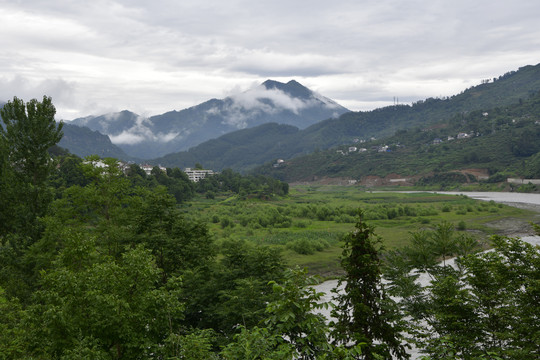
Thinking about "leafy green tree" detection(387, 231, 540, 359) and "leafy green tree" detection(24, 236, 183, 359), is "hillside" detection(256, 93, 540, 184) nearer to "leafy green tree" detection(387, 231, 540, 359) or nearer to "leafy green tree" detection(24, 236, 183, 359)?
"leafy green tree" detection(387, 231, 540, 359)

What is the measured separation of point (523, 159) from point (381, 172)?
5499cm

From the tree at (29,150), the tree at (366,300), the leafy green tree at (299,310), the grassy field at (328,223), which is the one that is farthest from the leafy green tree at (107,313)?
the grassy field at (328,223)

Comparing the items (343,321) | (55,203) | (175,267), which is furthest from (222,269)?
(55,203)

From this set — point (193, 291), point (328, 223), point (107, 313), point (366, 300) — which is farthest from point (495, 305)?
point (328, 223)

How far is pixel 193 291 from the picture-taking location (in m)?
19.5

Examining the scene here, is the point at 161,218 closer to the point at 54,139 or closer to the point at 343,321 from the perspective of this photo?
→ the point at 54,139

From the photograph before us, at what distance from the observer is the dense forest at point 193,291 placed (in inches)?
402

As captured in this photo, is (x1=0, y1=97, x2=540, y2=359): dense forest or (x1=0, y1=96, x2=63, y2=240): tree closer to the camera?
(x1=0, y1=97, x2=540, y2=359): dense forest

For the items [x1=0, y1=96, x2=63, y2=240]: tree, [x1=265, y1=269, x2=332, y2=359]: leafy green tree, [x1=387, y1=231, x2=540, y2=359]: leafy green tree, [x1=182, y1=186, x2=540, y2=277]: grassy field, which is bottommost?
[x1=182, y1=186, x2=540, y2=277]: grassy field

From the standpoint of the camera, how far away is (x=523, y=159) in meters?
142

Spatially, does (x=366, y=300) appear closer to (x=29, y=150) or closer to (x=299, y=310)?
(x=299, y=310)

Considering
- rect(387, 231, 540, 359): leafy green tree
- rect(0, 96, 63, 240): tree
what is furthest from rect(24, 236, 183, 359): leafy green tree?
rect(0, 96, 63, 240): tree

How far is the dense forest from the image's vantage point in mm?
10219

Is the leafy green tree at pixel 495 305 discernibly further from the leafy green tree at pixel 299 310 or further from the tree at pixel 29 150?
the tree at pixel 29 150
